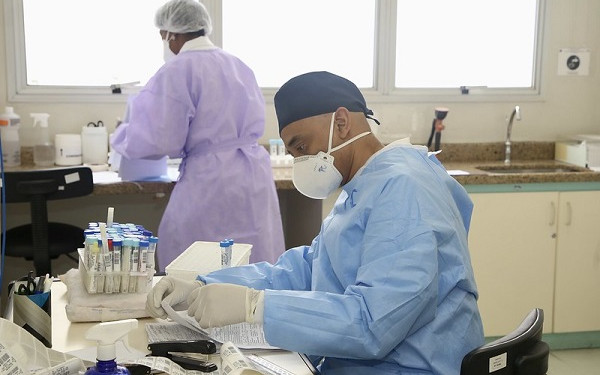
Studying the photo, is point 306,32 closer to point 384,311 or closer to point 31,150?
point 31,150

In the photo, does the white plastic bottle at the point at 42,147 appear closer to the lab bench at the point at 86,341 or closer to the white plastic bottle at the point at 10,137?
the white plastic bottle at the point at 10,137

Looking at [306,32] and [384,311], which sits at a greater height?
[306,32]

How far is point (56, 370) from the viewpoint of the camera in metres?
1.33

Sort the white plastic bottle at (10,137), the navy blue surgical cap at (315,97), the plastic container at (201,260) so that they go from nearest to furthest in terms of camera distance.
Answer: the navy blue surgical cap at (315,97) → the plastic container at (201,260) → the white plastic bottle at (10,137)

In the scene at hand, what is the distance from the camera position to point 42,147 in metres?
3.61

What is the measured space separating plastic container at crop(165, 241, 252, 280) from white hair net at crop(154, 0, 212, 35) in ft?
4.10

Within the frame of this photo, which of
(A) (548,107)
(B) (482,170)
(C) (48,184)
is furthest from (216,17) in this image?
(A) (548,107)

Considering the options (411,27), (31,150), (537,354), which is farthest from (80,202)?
(537,354)

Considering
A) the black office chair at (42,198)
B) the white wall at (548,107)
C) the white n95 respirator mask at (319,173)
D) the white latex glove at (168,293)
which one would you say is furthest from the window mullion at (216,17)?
the white latex glove at (168,293)

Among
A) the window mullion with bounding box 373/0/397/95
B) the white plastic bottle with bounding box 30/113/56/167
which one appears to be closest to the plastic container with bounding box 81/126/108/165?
the white plastic bottle with bounding box 30/113/56/167

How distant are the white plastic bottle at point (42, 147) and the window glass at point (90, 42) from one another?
0.76ft

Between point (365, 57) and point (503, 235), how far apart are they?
3.94 feet

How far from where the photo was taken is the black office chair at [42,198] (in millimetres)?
2936

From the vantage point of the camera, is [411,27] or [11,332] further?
[411,27]
